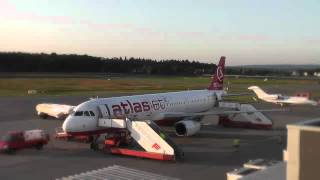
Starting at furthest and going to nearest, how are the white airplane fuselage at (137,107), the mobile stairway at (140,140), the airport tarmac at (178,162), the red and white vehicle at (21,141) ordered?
1. the white airplane fuselage at (137,107)
2. the red and white vehicle at (21,141)
3. the mobile stairway at (140,140)
4. the airport tarmac at (178,162)

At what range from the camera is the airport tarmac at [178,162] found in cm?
2025

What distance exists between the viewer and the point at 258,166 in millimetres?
14469

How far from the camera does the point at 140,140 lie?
23516mm

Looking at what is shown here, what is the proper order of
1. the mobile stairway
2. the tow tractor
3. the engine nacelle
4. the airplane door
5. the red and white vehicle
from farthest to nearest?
1. the engine nacelle
2. the tow tractor
3. the airplane door
4. the red and white vehicle
5. the mobile stairway

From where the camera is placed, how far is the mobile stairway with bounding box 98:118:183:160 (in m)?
22.4

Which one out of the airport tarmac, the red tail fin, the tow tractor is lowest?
the airport tarmac

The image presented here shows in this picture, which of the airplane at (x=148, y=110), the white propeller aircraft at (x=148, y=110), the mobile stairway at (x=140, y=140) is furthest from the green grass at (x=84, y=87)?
the mobile stairway at (x=140, y=140)

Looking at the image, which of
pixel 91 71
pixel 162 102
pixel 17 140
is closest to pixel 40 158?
pixel 17 140

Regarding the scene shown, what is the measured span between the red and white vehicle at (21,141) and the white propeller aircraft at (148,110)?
157cm

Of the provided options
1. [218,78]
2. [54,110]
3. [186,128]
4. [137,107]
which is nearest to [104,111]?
[137,107]

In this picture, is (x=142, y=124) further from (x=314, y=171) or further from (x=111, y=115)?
(x=314, y=171)

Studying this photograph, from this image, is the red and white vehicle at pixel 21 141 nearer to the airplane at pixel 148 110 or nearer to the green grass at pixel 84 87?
the airplane at pixel 148 110

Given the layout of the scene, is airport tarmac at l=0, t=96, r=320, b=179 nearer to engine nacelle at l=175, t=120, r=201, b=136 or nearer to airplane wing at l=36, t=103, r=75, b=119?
engine nacelle at l=175, t=120, r=201, b=136

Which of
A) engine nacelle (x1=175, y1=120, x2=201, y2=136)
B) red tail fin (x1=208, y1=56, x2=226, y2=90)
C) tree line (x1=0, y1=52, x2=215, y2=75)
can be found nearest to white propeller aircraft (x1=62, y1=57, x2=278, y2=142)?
engine nacelle (x1=175, y1=120, x2=201, y2=136)
